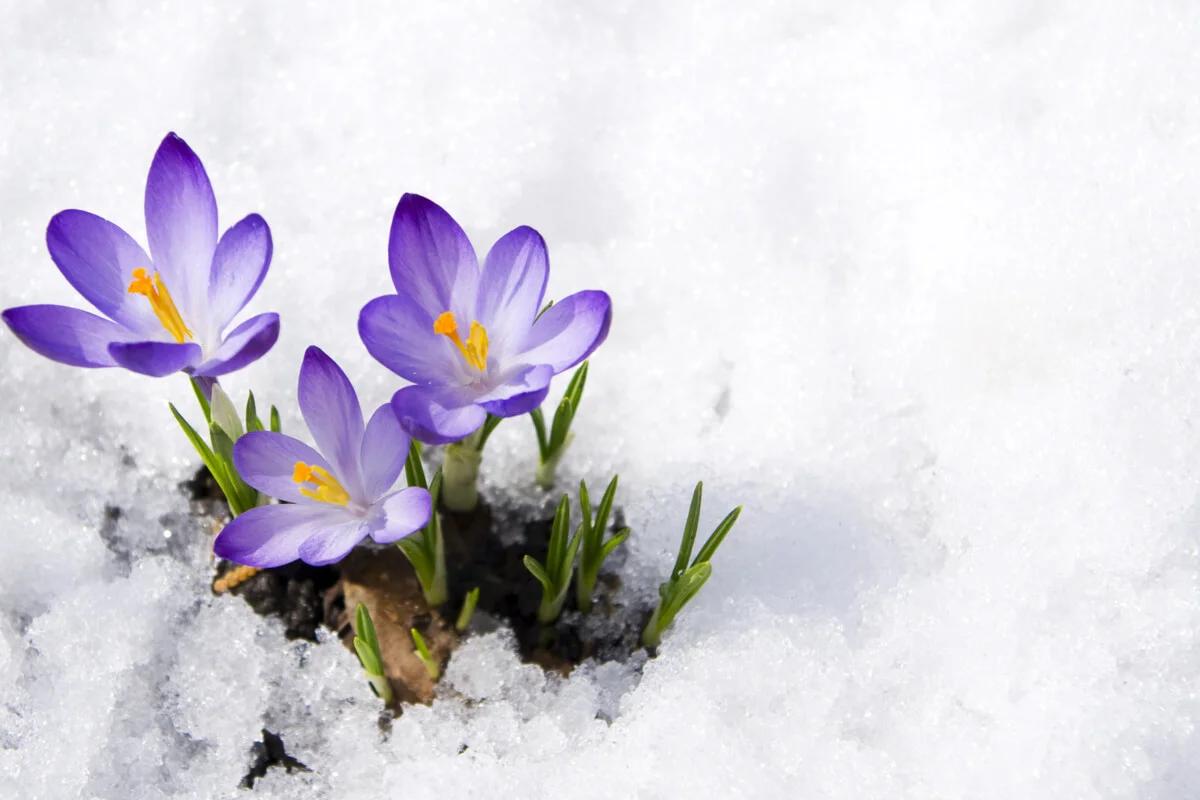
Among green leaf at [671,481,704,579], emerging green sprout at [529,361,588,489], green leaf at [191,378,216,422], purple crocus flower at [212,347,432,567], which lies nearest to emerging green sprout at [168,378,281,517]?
green leaf at [191,378,216,422]

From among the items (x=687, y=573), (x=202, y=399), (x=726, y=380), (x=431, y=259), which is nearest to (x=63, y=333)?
(x=202, y=399)

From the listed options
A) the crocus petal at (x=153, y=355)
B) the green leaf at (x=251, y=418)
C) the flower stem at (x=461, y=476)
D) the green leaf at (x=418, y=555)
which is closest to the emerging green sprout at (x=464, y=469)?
the flower stem at (x=461, y=476)

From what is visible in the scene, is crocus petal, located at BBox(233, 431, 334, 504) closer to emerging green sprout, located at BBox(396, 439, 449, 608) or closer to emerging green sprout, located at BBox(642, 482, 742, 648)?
emerging green sprout, located at BBox(396, 439, 449, 608)

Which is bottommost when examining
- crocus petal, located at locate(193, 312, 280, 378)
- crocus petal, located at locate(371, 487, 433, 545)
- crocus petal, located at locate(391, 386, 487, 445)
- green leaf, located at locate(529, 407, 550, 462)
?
green leaf, located at locate(529, 407, 550, 462)

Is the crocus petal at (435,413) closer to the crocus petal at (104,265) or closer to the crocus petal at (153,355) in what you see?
the crocus petal at (153,355)

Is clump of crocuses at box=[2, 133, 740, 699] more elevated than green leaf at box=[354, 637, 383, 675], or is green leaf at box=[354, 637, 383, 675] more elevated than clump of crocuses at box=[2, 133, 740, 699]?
clump of crocuses at box=[2, 133, 740, 699]
